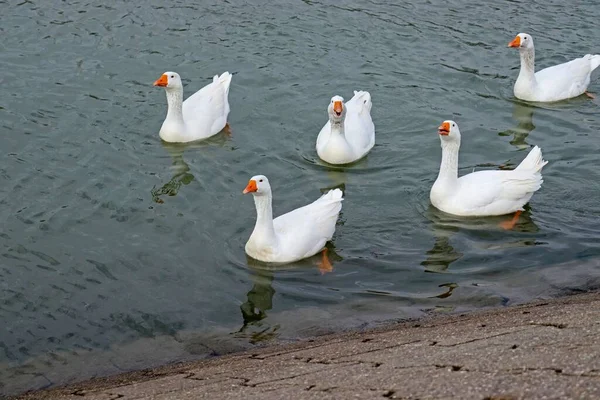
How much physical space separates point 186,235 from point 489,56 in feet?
26.3

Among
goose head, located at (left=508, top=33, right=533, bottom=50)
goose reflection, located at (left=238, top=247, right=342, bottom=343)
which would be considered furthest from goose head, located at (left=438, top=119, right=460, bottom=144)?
goose head, located at (left=508, top=33, right=533, bottom=50)

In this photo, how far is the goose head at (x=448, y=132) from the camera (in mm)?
12945

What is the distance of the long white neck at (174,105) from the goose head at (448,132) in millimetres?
4312

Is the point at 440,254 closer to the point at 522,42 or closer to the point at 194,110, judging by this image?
the point at 194,110

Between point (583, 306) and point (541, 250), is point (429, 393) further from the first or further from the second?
point (541, 250)

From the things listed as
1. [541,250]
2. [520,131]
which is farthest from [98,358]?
[520,131]

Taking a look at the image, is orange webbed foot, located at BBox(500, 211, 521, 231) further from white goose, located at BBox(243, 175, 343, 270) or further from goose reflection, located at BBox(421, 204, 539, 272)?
white goose, located at BBox(243, 175, 343, 270)

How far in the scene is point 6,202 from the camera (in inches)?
510

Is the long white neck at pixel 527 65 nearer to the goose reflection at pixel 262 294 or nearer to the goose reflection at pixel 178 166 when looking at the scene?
the goose reflection at pixel 178 166

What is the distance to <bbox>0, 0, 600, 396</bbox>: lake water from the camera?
35.1 ft

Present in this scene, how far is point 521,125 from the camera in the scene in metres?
16.0

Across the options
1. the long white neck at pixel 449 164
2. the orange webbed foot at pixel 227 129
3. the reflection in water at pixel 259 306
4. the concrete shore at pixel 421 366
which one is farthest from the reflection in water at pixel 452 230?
the orange webbed foot at pixel 227 129

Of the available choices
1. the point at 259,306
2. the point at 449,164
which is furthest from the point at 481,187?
the point at 259,306

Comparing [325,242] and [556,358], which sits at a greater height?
[556,358]
